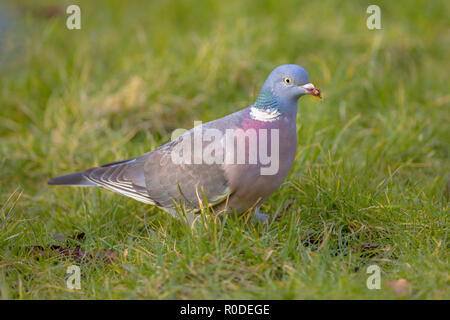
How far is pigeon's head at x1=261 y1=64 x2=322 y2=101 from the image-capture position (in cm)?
291

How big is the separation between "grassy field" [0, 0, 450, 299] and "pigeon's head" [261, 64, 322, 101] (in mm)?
702

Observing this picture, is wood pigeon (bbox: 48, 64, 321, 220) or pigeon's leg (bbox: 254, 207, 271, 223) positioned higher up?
wood pigeon (bbox: 48, 64, 321, 220)

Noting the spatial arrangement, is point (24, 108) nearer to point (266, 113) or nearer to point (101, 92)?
point (101, 92)

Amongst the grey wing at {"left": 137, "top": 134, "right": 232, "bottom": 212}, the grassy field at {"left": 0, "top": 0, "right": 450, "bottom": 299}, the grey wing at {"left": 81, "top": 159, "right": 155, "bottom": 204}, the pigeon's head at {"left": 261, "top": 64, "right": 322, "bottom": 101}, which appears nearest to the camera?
the grassy field at {"left": 0, "top": 0, "right": 450, "bottom": 299}

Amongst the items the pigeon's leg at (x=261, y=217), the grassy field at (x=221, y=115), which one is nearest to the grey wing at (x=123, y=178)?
the grassy field at (x=221, y=115)

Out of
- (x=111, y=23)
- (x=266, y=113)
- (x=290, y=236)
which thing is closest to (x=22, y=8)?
(x=111, y=23)

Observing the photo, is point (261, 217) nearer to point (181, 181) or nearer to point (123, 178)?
point (181, 181)

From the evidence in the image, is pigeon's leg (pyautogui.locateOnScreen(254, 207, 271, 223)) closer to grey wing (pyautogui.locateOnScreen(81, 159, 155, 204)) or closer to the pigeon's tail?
grey wing (pyautogui.locateOnScreen(81, 159, 155, 204))

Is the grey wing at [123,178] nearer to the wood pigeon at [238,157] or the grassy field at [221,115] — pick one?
the wood pigeon at [238,157]

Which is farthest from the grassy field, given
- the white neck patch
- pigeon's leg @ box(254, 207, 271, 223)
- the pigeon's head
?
the pigeon's head

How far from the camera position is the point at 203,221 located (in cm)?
282

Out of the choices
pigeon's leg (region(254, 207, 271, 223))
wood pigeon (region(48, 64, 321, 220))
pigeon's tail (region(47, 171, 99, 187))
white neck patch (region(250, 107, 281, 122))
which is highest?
white neck patch (region(250, 107, 281, 122))
